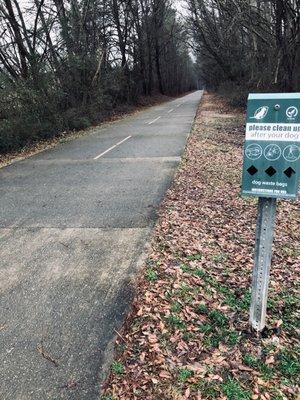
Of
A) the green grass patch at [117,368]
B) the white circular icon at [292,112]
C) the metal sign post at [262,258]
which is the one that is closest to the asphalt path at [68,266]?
the green grass patch at [117,368]

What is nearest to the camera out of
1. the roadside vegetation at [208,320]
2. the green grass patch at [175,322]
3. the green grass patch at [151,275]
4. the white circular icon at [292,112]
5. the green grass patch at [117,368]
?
the white circular icon at [292,112]

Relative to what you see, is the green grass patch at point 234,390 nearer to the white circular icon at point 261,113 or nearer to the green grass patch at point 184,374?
the green grass patch at point 184,374

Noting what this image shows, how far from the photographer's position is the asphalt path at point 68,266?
10.1 feet

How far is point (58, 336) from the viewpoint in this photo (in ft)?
11.3

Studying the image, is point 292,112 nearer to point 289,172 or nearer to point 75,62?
point 289,172

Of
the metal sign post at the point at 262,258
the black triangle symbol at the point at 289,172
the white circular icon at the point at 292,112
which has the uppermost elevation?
the white circular icon at the point at 292,112

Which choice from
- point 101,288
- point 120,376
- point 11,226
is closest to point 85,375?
point 120,376

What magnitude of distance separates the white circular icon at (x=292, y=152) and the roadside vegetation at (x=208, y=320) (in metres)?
1.69

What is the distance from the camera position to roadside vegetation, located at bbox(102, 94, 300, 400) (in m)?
2.90

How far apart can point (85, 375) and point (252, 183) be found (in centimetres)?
205

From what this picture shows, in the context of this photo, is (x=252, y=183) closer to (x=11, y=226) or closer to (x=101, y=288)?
(x=101, y=288)

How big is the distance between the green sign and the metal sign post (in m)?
0.25

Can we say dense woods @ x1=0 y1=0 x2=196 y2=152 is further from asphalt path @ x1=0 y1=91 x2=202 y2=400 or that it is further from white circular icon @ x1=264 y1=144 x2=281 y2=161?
white circular icon @ x1=264 y1=144 x2=281 y2=161

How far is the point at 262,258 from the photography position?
317 cm
